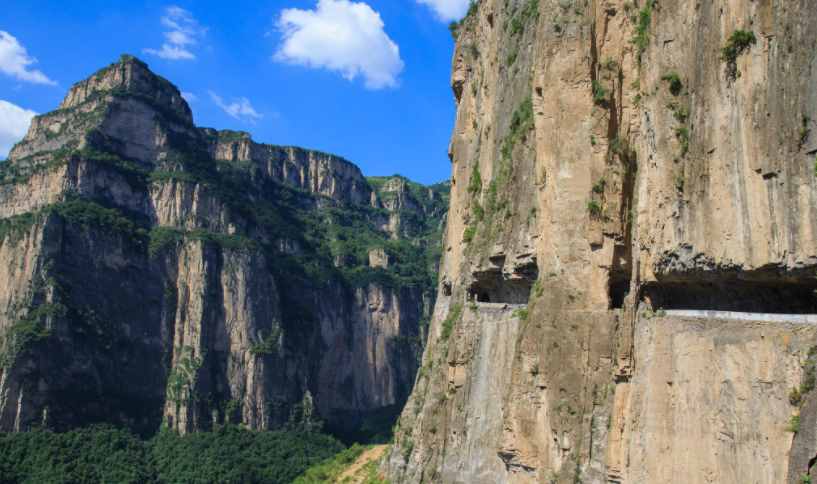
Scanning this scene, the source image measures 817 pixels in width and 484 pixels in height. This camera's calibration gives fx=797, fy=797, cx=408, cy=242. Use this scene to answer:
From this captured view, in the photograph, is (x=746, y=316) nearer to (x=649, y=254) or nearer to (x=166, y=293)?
(x=649, y=254)

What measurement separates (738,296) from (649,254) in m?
2.59

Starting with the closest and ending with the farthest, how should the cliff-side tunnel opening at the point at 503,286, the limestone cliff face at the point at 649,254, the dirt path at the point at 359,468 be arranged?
the limestone cliff face at the point at 649,254
the cliff-side tunnel opening at the point at 503,286
the dirt path at the point at 359,468

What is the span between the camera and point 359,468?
50.7 m

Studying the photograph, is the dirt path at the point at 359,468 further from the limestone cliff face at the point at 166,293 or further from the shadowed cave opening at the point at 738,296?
the limestone cliff face at the point at 166,293

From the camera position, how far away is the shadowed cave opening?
1574cm

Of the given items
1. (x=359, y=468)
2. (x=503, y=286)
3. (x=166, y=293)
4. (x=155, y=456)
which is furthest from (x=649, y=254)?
(x=166, y=293)

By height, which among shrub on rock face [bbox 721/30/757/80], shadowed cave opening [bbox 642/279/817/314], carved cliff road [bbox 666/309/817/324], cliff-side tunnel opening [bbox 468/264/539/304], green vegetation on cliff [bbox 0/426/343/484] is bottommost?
green vegetation on cliff [bbox 0/426/343/484]

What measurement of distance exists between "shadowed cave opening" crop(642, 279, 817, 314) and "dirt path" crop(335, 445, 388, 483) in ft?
97.0

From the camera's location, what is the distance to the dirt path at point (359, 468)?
47094 millimetres

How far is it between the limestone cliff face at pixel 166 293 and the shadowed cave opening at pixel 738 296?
231ft

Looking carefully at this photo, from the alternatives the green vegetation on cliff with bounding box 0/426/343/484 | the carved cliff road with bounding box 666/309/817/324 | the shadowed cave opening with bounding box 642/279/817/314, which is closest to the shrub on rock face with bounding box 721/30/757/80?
the shadowed cave opening with bounding box 642/279/817/314

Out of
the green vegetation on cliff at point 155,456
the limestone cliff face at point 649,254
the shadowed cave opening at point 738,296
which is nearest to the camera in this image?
the limestone cliff face at point 649,254

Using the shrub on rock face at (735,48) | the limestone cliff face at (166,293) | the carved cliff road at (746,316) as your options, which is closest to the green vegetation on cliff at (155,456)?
the limestone cliff face at (166,293)

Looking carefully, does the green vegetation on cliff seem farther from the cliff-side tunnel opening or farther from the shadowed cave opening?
the shadowed cave opening
